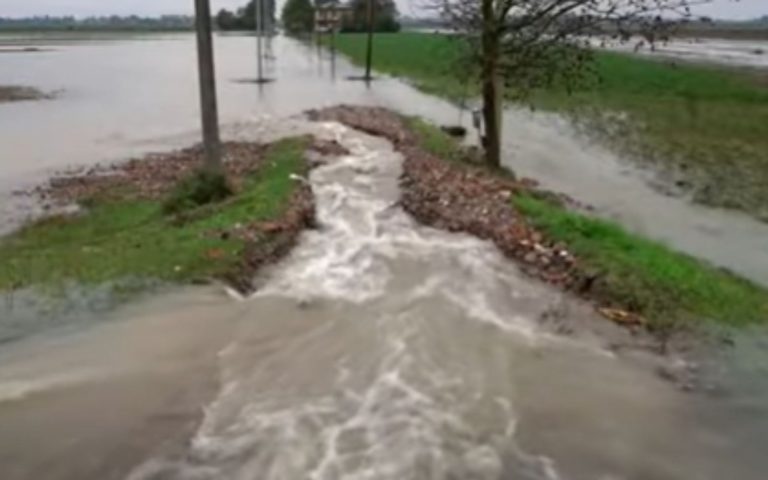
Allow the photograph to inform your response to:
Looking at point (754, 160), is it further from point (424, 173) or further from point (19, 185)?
point (19, 185)

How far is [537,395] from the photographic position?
24.0ft

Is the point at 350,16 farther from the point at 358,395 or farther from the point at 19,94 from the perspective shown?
the point at 358,395

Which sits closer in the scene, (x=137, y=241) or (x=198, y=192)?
(x=137, y=241)

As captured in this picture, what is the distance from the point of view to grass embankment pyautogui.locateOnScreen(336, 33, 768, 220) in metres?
18.8

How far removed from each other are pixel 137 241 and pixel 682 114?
2423cm

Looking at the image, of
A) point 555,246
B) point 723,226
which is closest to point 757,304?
point 555,246

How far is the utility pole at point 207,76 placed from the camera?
43.8 ft

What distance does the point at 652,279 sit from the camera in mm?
9836

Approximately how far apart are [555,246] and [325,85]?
1340 inches

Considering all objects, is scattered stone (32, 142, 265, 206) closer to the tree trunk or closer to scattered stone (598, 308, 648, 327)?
the tree trunk

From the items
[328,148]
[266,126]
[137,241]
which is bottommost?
[266,126]

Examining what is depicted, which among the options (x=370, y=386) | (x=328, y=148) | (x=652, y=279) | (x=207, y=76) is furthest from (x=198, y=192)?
(x=652, y=279)

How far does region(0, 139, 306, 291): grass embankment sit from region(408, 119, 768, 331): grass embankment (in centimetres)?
428

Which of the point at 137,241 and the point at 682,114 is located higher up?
the point at 137,241
